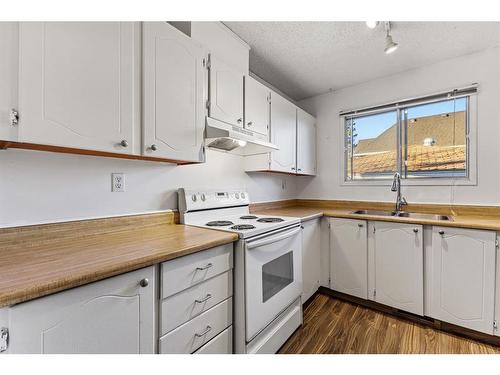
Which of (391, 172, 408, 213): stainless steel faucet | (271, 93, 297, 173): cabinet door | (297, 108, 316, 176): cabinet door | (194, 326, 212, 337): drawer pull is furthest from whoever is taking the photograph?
(297, 108, 316, 176): cabinet door

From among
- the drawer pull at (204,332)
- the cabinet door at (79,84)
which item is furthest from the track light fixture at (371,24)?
the drawer pull at (204,332)

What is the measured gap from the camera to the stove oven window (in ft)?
4.97

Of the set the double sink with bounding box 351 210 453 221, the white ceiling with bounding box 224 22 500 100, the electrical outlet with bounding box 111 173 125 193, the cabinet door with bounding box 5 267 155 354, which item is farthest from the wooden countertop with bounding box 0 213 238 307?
the double sink with bounding box 351 210 453 221

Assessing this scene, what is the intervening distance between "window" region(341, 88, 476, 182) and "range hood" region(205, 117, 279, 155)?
141 cm

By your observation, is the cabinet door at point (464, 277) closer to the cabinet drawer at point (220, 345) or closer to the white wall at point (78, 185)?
the cabinet drawer at point (220, 345)

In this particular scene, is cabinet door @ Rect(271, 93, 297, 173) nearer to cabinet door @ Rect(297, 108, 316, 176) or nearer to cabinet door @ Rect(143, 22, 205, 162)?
cabinet door @ Rect(297, 108, 316, 176)

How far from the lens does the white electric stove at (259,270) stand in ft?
4.42

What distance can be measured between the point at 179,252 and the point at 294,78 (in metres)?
2.34

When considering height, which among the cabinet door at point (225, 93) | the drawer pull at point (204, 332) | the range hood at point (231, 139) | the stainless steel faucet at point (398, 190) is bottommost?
the drawer pull at point (204, 332)

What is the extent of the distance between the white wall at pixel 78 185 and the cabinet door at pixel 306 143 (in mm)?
1225

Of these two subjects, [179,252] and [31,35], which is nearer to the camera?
[31,35]
